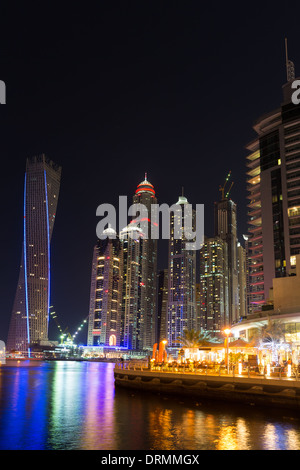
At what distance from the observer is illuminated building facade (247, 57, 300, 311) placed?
95500 mm

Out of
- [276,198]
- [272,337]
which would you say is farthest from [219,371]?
[276,198]

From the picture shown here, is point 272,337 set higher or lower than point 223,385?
higher

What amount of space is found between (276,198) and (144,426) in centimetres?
8363

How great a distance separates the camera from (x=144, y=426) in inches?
964

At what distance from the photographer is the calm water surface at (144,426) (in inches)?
792

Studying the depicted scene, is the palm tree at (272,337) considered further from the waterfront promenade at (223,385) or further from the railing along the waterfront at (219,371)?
the waterfront promenade at (223,385)

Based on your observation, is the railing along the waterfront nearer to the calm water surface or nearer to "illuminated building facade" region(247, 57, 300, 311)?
the calm water surface

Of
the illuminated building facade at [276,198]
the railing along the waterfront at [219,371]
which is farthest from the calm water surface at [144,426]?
the illuminated building facade at [276,198]

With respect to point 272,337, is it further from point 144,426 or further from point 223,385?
point 144,426

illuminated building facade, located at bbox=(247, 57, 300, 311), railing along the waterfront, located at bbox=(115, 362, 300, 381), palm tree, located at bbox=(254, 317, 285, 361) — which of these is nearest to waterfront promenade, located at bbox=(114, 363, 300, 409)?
railing along the waterfront, located at bbox=(115, 362, 300, 381)

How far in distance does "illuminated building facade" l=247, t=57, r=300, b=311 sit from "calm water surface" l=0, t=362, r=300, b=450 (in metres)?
66.0

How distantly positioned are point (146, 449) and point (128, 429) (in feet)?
16.4

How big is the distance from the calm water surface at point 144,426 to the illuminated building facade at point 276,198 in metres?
66.0
